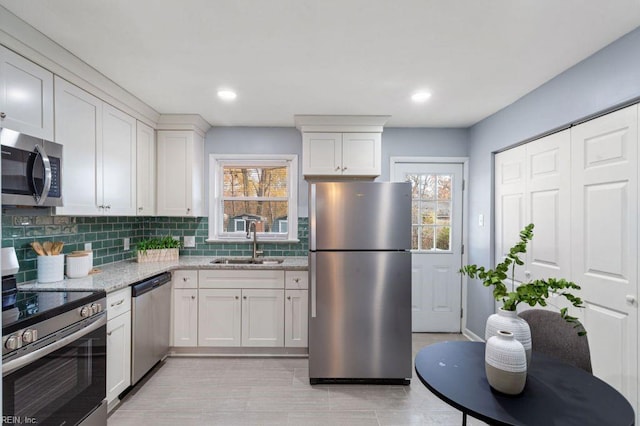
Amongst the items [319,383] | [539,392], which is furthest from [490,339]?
[319,383]

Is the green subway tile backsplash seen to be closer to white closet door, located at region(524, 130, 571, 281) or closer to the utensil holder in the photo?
the utensil holder

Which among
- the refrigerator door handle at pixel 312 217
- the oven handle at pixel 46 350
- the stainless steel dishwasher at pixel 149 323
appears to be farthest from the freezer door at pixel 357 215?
the oven handle at pixel 46 350

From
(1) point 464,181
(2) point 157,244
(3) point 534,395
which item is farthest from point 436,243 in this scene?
(2) point 157,244

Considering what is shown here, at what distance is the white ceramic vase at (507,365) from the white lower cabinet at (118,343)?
7.51 feet

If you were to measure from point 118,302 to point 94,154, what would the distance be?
3.63 ft

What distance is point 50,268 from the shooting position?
216 centimetres

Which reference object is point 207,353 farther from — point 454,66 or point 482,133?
point 482,133

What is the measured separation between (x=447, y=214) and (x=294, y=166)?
184 centimetres

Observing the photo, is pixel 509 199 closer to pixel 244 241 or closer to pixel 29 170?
pixel 244 241

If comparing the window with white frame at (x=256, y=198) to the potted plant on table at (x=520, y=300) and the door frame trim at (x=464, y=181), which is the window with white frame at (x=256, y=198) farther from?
the potted plant on table at (x=520, y=300)

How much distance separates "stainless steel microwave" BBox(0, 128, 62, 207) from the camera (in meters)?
1.66

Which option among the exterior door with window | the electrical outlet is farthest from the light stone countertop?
the exterior door with window

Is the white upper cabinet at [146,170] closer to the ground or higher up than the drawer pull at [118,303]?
higher up

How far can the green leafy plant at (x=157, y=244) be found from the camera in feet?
10.7
